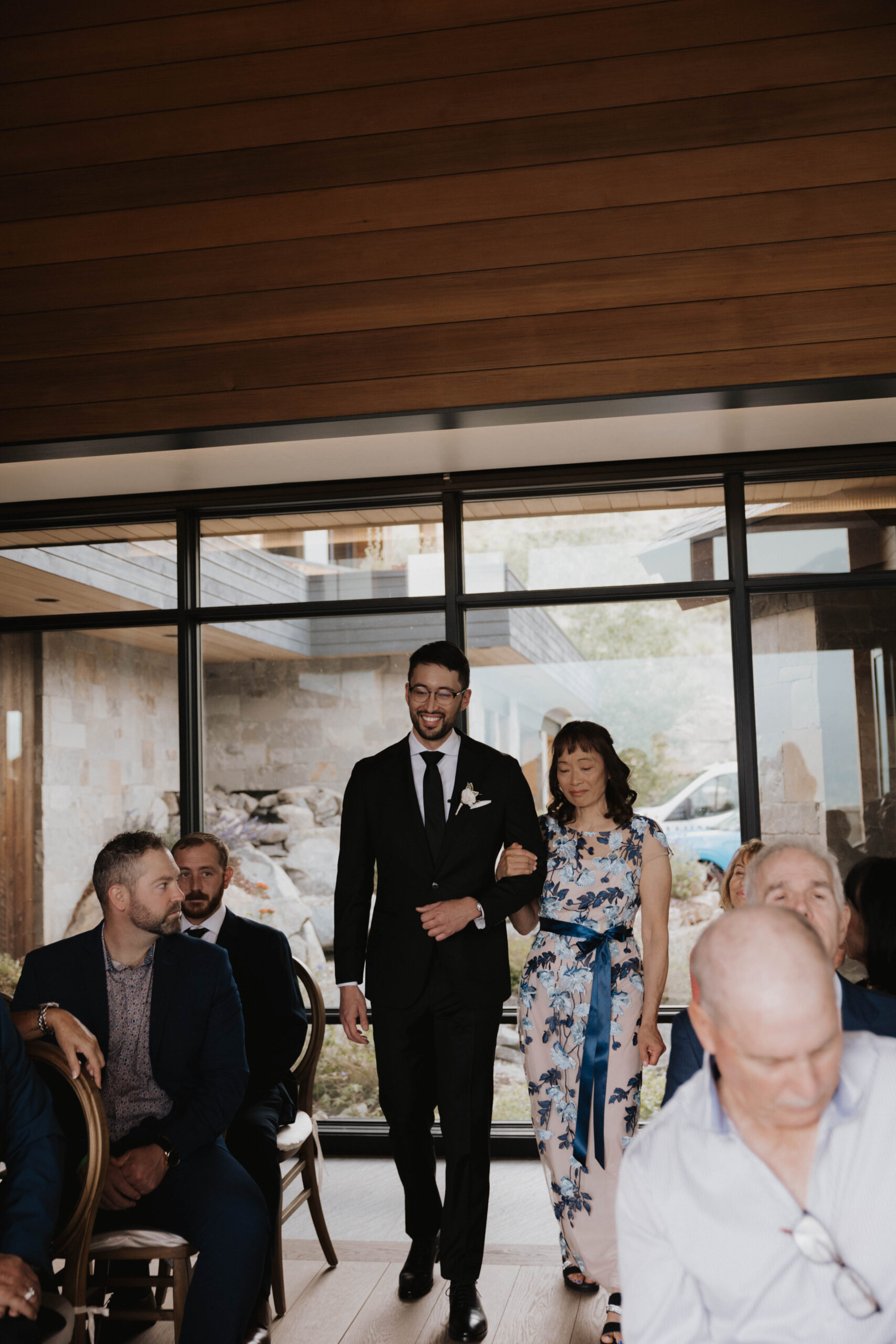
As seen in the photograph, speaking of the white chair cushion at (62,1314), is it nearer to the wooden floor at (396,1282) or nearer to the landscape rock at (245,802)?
the wooden floor at (396,1282)

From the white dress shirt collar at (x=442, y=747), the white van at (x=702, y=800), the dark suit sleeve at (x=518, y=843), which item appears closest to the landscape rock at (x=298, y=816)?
the white van at (x=702, y=800)

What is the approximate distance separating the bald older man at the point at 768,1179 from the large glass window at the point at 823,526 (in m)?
3.38

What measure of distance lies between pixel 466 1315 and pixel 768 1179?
6.57ft

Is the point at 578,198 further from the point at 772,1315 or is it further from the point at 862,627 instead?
the point at 772,1315

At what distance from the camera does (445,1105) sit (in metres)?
3.21

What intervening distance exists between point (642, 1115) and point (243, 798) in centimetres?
218

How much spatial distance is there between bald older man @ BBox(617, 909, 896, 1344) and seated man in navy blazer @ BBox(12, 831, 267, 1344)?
1452mm

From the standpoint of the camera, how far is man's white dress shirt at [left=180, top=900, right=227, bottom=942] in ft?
11.2

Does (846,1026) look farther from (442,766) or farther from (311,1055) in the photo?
(311,1055)

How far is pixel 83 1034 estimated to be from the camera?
2.44 metres

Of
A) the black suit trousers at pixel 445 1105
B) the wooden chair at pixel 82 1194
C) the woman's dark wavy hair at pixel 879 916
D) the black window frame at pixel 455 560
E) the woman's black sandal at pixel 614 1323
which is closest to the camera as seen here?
the wooden chair at pixel 82 1194

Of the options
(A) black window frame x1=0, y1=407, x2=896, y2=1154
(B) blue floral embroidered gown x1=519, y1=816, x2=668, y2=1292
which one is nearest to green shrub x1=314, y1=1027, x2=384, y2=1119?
(A) black window frame x1=0, y1=407, x2=896, y2=1154

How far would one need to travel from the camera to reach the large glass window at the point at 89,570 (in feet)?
16.7

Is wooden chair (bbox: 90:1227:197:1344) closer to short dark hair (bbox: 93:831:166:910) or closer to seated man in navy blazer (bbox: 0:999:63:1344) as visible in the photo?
seated man in navy blazer (bbox: 0:999:63:1344)
